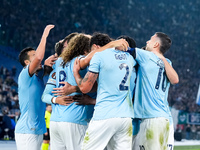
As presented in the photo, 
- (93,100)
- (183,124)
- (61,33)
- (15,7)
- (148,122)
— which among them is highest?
(15,7)

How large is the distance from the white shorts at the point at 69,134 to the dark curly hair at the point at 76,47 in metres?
0.81

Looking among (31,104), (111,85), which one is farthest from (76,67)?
(31,104)

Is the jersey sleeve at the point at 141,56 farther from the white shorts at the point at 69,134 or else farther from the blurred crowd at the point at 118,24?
the blurred crowd at the point at 118,24

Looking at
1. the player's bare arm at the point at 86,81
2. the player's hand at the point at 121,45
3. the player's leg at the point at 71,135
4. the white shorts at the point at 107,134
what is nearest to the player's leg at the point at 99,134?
the white shorts at the point at 107,134

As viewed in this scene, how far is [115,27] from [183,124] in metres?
12.2

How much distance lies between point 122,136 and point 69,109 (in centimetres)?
74

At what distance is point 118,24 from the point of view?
93.7ft

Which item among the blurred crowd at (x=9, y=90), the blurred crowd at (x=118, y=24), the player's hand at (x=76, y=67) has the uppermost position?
the blurred crowd at (x=118, y=24)

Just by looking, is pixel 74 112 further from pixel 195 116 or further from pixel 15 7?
pixel 15 7

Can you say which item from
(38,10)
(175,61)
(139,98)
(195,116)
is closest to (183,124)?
(195,116)

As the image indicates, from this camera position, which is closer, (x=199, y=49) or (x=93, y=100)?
(x=93, y=100)

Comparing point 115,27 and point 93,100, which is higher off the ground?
point 115,27

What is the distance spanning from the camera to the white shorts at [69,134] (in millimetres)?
3717

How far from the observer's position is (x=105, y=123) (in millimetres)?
3436
